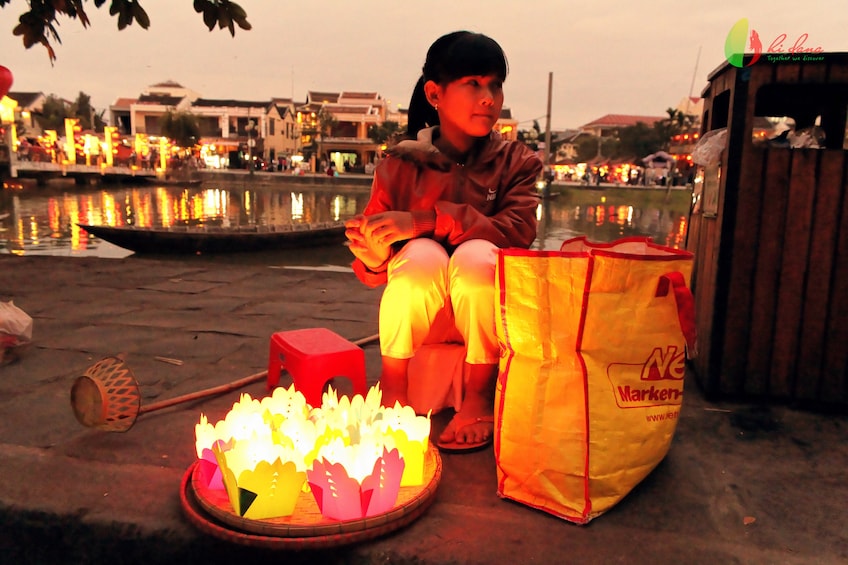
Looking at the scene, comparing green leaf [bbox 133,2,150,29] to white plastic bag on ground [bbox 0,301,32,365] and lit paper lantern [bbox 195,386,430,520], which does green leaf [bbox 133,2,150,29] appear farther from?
A: lit paper lantern [bbox 195,386,430,520]

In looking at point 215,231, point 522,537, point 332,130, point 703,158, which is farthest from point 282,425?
point 332,130

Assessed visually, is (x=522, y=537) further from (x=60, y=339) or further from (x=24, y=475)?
(x=60, y=339)

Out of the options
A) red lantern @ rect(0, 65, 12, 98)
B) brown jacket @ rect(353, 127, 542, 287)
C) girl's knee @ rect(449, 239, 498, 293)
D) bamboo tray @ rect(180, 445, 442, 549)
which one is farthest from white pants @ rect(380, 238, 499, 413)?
red lantern @ rect(0, 65, 12, 98)

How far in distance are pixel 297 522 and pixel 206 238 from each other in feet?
28.1

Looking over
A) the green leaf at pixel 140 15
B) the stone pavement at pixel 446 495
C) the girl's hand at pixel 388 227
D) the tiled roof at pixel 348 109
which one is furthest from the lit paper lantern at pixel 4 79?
the tiled roof at pixel 348 109

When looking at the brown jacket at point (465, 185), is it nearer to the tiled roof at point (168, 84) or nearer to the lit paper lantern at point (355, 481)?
the lit paper lantern at point (355, 481)

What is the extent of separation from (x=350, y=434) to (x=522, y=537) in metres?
0.50

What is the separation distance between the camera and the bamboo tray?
132 centimetres

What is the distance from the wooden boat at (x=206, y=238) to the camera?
8.95m

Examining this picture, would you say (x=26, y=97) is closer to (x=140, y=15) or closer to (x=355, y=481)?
(x=140, y=15)

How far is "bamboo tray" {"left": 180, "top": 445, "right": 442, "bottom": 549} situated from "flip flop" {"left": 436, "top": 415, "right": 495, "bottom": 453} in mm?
344

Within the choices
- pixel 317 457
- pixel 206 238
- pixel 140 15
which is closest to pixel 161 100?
pixel 206 238

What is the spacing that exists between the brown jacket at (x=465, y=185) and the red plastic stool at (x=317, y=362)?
0.30m

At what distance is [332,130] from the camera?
61156 mm
